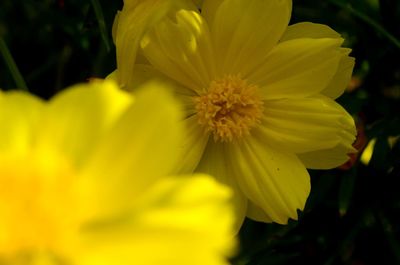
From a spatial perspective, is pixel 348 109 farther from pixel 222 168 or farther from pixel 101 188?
pixel 101 188

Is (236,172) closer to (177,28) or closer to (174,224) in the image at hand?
(177,28)

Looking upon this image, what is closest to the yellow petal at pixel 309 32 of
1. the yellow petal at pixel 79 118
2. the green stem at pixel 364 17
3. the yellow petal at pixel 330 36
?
the yellow petal at pixel 330 36

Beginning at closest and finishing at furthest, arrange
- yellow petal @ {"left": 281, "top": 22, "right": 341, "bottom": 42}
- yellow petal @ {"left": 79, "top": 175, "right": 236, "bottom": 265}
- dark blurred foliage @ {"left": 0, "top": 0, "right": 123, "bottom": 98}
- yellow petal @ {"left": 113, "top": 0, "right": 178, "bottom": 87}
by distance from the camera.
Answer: yellow petal @ {"left": 79, "top": 175, "right": 236, "bottom": 265}
yellow petal @ {"left": 113, "top": 0, "right": 178, "bottom": 87}
yellow petal @ {"left": 281, "top": 22, "right": 341, "bottom": 42}
dark blurred foliage @ {"left": 0, "top": 0, "right": 123, "bottom": 98}

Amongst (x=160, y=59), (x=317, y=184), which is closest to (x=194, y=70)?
(x=160, y=59)

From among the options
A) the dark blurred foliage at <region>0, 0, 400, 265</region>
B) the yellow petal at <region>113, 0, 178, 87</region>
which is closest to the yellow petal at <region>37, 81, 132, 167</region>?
the yellow petal at <region>113, 0, 178, 87</region>

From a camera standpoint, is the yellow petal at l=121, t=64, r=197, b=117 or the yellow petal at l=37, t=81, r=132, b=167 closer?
the yellow petal at l=37, t=81, r=132, b=167

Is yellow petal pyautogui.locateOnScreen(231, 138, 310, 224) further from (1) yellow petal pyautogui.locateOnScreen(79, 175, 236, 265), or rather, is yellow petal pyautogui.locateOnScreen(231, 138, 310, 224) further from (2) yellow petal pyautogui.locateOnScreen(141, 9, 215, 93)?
(1) yellow petal pyautogui.locateOnScreen(79, 175, 236, 265)

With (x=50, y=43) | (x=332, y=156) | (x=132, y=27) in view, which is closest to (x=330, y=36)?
(x=332, y=156)

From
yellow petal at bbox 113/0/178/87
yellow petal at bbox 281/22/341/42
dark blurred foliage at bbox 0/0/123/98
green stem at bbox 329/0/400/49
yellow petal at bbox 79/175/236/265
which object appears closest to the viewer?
yellow petal at bbox 79/175/236/265
